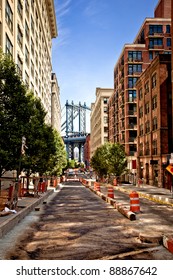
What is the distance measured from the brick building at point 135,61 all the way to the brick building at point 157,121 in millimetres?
16535

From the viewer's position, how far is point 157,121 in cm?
4628

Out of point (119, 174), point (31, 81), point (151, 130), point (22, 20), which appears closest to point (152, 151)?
point (151, 130)

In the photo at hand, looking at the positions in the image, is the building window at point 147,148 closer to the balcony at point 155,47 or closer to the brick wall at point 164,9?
the balcony at point 155,47

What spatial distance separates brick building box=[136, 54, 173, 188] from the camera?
44.6 m

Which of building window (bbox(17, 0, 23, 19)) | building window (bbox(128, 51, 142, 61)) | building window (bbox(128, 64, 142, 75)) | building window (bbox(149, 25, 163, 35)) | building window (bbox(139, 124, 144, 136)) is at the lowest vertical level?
building window (bbox(139, 124, 144, 136))

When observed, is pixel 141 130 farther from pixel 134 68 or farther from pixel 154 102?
pixel 134 68

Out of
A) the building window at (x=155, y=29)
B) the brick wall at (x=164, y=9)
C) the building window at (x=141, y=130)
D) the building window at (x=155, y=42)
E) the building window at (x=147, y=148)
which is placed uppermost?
the brick wall at (x=164, y=9)

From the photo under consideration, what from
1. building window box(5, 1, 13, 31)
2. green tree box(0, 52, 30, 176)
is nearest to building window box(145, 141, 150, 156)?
building window box(5, 1, 13, 31)

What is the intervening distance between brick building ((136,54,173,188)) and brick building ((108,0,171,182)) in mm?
16535

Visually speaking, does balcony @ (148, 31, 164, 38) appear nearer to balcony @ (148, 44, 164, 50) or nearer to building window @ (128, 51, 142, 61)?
balcony @ (148, 44, 164, 50)

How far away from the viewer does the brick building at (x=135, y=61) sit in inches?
2635

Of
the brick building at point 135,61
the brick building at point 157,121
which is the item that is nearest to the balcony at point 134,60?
the brick building at point 135,61

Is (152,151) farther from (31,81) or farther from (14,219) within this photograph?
(14,219)

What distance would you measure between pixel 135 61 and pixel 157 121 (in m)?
29.5
